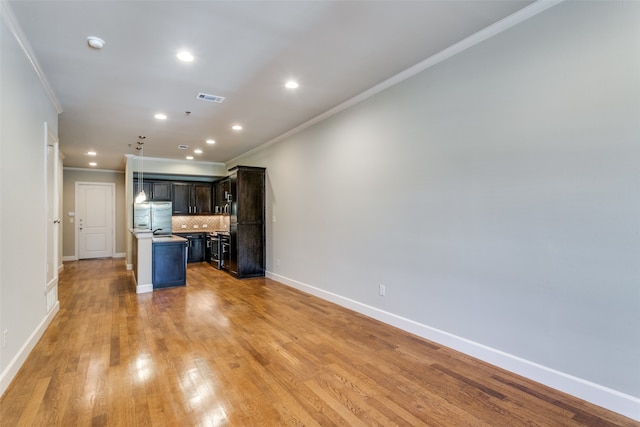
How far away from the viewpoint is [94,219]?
9.95m

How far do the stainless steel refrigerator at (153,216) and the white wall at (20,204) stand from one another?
4.95 meters

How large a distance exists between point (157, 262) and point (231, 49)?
417 cm

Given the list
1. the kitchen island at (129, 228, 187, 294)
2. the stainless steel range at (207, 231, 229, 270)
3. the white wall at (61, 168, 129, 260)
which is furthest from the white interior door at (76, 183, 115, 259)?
the kitchen island at (129, 228, 187, 294)

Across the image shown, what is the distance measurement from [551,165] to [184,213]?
883cm

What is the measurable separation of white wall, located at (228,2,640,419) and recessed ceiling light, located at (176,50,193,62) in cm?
212

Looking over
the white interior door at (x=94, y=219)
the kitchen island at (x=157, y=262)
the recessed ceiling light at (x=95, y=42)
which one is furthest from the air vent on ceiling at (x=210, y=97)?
the white interior door at (x=94, y=219)

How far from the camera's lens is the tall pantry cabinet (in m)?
6.45

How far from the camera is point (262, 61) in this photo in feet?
10.6

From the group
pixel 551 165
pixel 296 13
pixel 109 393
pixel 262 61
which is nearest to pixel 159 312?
pixel 109 393

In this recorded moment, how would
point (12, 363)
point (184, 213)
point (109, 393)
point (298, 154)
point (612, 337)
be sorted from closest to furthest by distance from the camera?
point (612, 337) < point (109, 393) < point (12, 363) < point (298, 154) < point (184, 213)

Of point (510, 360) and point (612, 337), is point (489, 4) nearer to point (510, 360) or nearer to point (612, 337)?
point (612, 337)

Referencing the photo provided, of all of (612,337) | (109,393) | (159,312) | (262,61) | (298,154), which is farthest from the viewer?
(298,154)

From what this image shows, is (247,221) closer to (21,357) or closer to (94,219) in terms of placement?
(21,357)

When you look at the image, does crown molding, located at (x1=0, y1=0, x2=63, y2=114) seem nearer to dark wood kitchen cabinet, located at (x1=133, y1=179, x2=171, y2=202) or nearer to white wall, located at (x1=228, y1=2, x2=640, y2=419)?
white wall, located at (x1=228, y1=2, x2=640, y2=419)
